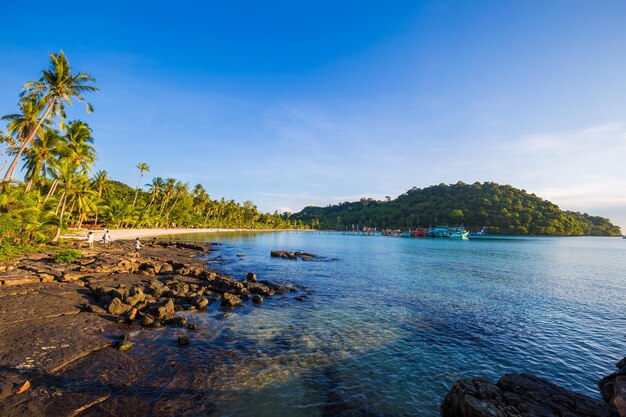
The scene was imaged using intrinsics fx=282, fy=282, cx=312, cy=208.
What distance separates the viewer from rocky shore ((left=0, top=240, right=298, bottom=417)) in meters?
7.61

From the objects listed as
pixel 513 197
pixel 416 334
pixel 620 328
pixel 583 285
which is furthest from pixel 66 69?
pixel 513 197

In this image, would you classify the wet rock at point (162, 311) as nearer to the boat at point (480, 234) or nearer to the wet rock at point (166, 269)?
the wet rock at point (166, 269)

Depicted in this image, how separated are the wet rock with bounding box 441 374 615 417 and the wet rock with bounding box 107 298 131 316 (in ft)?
49.0

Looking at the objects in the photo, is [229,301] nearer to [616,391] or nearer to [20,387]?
[20,387]

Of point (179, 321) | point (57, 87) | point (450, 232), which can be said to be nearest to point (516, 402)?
point (179, 321)

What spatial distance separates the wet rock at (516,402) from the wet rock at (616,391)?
237mm

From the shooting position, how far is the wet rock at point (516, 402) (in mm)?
6943

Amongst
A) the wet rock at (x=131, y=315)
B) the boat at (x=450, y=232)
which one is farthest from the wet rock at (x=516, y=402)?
the boat at (x=450, y=232)

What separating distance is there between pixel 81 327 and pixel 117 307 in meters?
2.46

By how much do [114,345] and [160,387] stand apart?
3.91 m

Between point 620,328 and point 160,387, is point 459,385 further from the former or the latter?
point 620,328

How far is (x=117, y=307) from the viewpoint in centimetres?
1442

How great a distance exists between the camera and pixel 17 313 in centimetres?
1209

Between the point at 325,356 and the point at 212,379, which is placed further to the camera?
the point at 325,356
